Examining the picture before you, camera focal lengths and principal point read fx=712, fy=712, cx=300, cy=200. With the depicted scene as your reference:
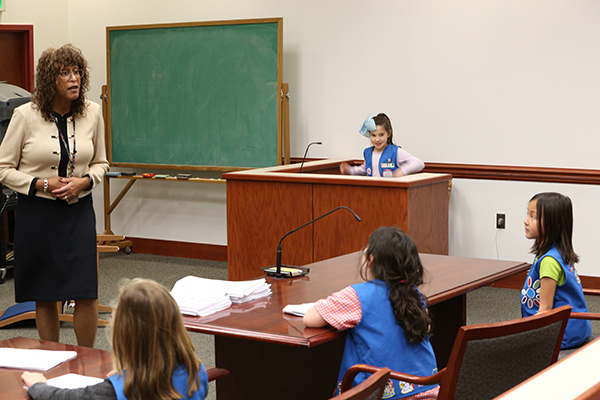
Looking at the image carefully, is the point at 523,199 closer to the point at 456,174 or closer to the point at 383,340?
the point at 456,174

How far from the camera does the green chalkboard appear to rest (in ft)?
19.8

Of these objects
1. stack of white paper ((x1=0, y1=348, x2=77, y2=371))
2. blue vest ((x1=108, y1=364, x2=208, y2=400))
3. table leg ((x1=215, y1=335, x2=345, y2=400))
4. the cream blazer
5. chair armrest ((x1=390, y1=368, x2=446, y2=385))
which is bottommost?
table leg ((x1=215, y1=335, x2=345, y2=400))

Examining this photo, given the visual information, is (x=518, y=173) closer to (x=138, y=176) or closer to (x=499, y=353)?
(x=138, y=176)

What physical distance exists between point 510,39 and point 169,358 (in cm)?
462

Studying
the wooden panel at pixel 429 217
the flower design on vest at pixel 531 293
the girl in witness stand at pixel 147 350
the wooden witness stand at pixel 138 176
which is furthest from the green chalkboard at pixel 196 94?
the girl in witness stand at pixel 147 350

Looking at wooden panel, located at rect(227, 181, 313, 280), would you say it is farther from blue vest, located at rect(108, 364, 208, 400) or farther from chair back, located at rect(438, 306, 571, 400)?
blue vest, located at rect(108, 364, 208, 400)

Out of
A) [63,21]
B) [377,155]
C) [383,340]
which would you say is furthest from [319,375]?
[63,21]

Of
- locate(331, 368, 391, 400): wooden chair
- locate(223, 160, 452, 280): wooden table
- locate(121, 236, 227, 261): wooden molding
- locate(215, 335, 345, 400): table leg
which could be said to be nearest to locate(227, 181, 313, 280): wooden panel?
locate(223, 160, 452, 280): wooden table

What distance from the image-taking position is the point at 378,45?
19.4 ft

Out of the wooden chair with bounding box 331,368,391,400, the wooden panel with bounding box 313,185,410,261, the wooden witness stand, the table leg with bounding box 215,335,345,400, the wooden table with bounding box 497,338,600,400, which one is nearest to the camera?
the wooden table with bounding box 497,338,600,400

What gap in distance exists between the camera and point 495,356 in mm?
1778

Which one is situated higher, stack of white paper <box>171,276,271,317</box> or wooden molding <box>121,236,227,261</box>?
stack of white paper <box>171,276,271,317</box>

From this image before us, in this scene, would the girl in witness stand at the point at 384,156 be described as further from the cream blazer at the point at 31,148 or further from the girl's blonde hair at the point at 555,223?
the cream blazer at the point at 31,148

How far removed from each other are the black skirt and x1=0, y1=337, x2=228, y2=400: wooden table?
1141mm
